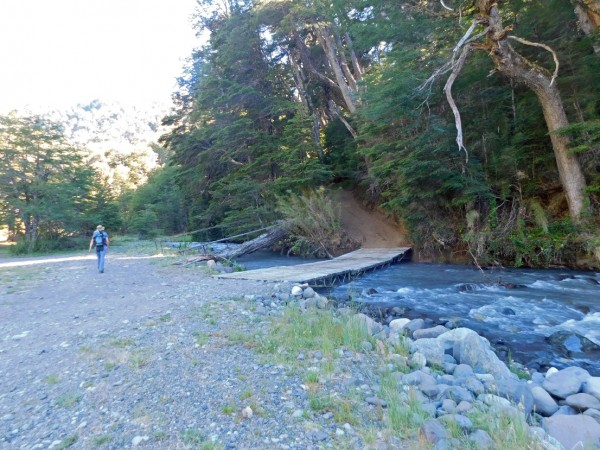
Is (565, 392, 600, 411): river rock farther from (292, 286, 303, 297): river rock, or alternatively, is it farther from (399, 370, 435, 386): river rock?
(292, 286, 303, 297): river rock

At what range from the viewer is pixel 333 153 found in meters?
20.0

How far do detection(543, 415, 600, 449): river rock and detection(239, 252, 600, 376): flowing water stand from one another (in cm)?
186

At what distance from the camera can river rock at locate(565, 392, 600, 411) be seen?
122 inches

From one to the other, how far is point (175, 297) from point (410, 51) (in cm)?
925

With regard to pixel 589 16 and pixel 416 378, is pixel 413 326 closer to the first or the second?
pixel 416 378

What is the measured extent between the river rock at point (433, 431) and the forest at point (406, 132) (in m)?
6.64

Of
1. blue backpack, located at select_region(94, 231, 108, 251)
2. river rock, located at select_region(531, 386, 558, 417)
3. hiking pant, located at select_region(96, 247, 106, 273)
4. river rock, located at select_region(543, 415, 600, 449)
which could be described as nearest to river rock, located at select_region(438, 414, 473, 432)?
river rock, located at select_region(543, 415, 600, 449)

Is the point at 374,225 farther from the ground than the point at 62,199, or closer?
closer

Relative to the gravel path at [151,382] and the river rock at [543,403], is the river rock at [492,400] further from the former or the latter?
the gravel path at [151,382]

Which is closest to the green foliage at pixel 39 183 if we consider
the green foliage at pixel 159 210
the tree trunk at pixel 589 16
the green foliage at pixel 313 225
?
the green foliage at pixel 159 210

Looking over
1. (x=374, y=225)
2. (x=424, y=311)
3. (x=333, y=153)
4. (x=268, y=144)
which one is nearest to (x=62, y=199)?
(x=268, y=144)

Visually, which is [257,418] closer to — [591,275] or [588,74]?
[591,275]

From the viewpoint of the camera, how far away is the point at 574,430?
2.63 m

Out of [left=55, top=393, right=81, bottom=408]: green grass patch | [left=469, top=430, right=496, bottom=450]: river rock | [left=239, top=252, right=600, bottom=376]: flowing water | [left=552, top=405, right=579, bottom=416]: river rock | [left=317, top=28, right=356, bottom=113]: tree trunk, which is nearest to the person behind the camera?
[left=469, top=430, right=496, bottom=450]: river rock
